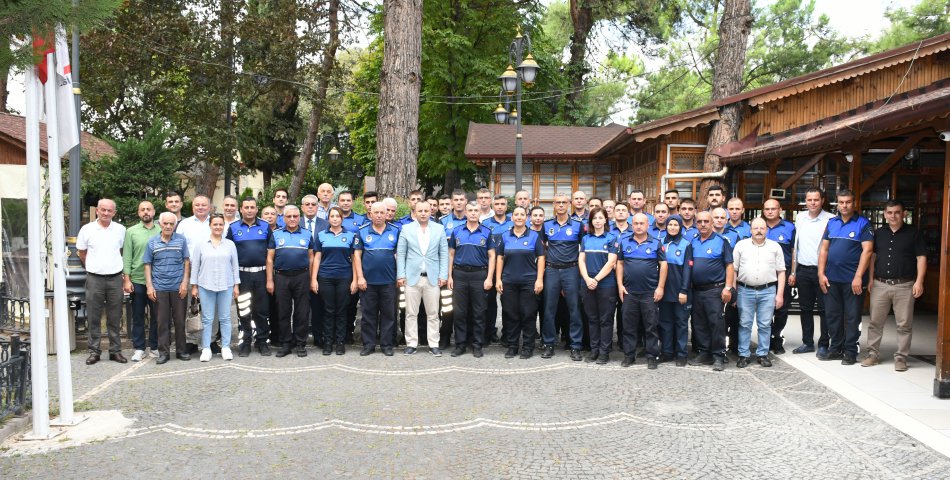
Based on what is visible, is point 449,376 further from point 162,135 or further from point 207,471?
point 162,135

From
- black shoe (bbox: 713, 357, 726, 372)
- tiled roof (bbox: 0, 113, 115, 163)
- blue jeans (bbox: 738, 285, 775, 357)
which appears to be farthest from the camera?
tiled roof (bbox: 0, 113, 115, 163)

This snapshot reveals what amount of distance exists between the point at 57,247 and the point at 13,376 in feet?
3.49

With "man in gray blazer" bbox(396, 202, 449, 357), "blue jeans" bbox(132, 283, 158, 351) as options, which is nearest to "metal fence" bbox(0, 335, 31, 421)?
"blue jeans" bbox(132, 283, 158, 351)

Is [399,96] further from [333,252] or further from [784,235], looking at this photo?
[784,235]

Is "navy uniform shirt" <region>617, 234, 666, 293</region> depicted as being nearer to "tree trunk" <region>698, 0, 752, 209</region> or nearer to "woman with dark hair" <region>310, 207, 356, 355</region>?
"woman with dark hair" <region>310, 207, 356, 355</region>

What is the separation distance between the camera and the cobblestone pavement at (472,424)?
4699 millimetres

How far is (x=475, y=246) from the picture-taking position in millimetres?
8250

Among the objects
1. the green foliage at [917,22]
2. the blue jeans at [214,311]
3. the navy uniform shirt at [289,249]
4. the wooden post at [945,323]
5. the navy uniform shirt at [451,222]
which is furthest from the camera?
the green foliage at [917,22]

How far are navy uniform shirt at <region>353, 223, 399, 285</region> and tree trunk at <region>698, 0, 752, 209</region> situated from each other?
7832 mm

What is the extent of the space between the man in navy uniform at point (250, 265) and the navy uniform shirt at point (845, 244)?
6.12 meters

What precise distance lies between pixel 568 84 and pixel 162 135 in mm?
19797

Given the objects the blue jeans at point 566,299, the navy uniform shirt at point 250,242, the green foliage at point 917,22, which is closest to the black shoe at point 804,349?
the blue jeans at point 566,299

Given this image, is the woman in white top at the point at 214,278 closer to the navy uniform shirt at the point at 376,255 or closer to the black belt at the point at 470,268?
the navy uniform shirt at the point at 376,255

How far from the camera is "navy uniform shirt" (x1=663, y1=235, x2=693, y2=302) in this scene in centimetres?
771
